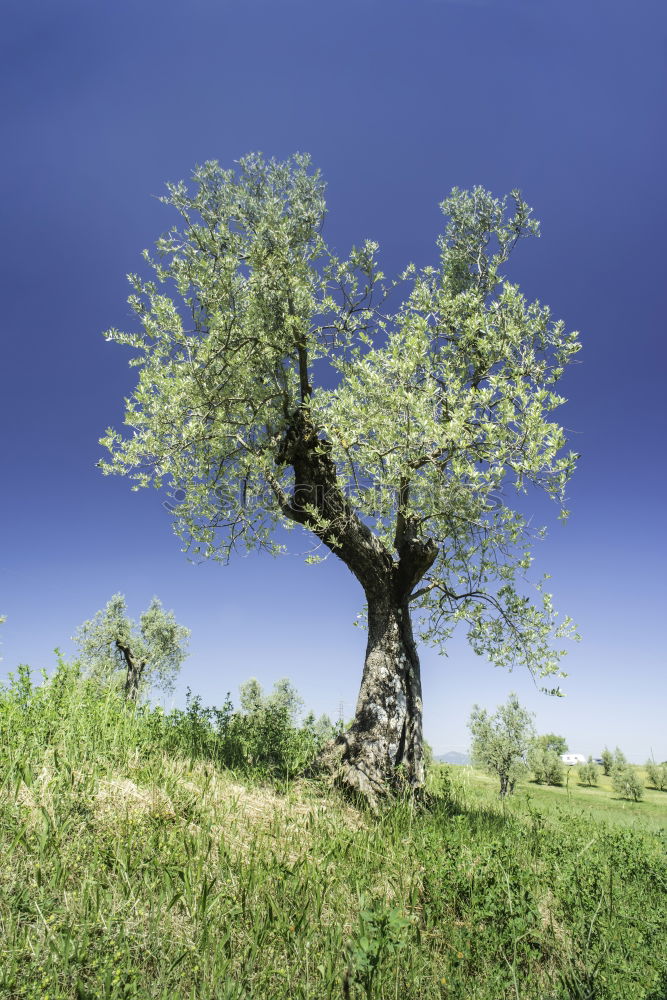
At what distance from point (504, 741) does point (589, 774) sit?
232ft

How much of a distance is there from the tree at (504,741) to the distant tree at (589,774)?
206 ft

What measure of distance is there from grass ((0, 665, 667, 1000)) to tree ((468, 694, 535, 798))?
46.8 meters

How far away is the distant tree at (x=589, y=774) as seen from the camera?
9667 cm

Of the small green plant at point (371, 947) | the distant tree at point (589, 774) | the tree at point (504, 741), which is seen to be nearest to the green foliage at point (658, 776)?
the distant tree at point (589, 774)

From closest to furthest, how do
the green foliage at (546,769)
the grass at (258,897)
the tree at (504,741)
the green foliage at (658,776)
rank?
the grass at (258,897) → the tree at (504,741) → the green foliage at (546,769) → the green foliage at (658,776)

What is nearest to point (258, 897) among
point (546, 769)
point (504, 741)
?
point (504, 741)

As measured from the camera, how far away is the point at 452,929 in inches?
185

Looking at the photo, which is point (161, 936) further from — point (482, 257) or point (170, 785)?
point (482, 257)

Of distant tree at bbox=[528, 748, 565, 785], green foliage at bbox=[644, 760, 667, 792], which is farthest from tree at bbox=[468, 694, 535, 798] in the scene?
→ green foliage at bbox=[644, 760, 667, 792]

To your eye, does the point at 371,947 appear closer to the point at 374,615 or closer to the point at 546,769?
the point at 374,615

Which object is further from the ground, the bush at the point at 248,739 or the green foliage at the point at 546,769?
the bush at the point at 248,739

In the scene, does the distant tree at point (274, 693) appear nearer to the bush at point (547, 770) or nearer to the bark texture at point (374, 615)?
the bush at point (547, 770)

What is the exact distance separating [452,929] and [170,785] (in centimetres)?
412

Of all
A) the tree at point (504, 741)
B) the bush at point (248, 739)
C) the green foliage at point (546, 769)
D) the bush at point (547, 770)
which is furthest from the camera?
the bush at point (547, 770)
